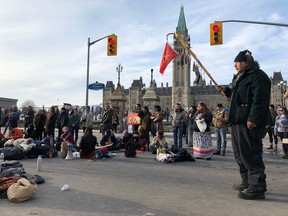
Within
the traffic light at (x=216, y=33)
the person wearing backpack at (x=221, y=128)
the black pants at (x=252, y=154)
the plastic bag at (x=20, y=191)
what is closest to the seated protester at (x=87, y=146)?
the person wearing backpack at (x=221, y=128)

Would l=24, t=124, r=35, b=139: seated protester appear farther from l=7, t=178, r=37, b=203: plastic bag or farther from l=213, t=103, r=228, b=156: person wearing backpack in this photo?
l=7, t=178, r=37, b=203: plastic bag

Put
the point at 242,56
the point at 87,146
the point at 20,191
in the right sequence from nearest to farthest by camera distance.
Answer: the point at 20,191
the point at 242,56
the point at 87,146

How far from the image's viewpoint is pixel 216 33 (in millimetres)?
16125

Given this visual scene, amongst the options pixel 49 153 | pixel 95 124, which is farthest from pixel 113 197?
pixel 95 124

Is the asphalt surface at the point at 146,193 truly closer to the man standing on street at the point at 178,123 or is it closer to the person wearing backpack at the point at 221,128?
the person wearing backpack at the point at 221,128

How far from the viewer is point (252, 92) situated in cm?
513

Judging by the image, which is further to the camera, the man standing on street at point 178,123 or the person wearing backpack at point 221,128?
the man standing on street at point 178,123

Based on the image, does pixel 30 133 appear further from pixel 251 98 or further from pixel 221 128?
pixel 251 98

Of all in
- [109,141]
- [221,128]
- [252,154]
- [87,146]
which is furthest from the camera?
[109,141]

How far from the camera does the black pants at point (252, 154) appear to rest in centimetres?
505

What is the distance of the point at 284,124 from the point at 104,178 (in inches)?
308

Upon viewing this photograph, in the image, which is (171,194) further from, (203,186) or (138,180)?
(138,180)

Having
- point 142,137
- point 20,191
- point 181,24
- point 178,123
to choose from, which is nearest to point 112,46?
point 142,137

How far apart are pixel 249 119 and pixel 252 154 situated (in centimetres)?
61
